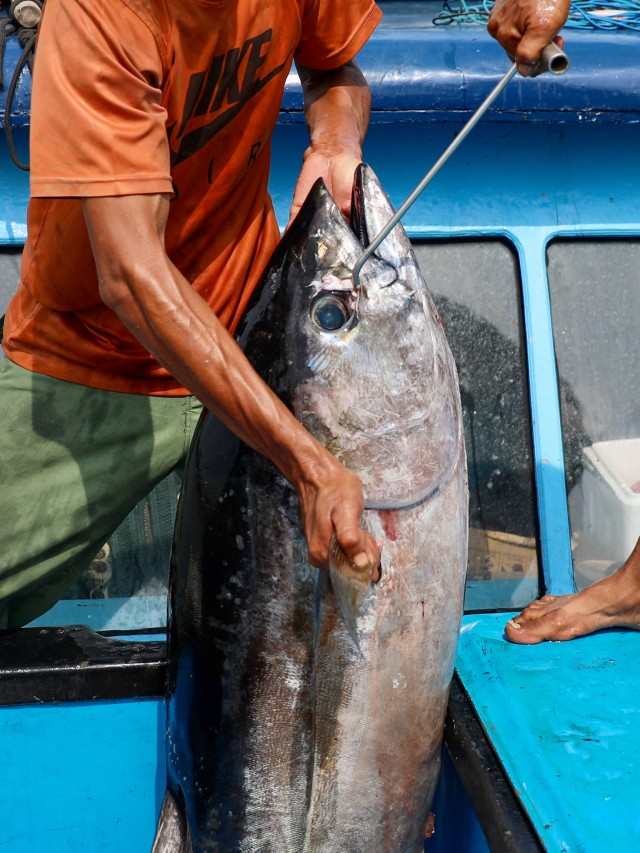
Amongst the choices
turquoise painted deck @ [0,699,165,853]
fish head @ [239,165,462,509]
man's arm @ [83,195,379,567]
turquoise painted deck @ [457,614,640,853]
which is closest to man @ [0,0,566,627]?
man's arm @ [83,195,379,567]

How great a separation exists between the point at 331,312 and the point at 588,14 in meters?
2.55

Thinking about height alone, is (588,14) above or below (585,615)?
above

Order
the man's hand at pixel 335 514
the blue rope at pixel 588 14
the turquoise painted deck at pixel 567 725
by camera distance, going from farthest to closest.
Answer: the blue rope at pixel 588 14 < the turquoise painted deck at pixel 567 725 < the man's hand at pixel 335 514

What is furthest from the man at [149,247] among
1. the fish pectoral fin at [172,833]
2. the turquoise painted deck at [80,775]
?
the fish pectoral fin at [172,833]

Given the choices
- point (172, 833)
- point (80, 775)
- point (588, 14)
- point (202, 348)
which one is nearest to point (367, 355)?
point (202, 348)

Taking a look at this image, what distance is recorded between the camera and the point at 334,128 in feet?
7.63

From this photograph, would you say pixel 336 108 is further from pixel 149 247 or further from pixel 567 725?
pixel 567 725

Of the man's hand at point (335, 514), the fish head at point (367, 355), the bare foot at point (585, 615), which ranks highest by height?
the fish head at point (367, 355)

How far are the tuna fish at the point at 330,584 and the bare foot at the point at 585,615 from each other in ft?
1.20

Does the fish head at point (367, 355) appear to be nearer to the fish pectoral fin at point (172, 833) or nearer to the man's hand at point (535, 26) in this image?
the man's hand at point (535, 26)

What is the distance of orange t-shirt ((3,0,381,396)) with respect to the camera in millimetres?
1611

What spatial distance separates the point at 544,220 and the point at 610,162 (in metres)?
0.31

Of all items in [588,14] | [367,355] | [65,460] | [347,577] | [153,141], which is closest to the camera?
[347,577]

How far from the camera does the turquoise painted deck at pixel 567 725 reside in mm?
1657
